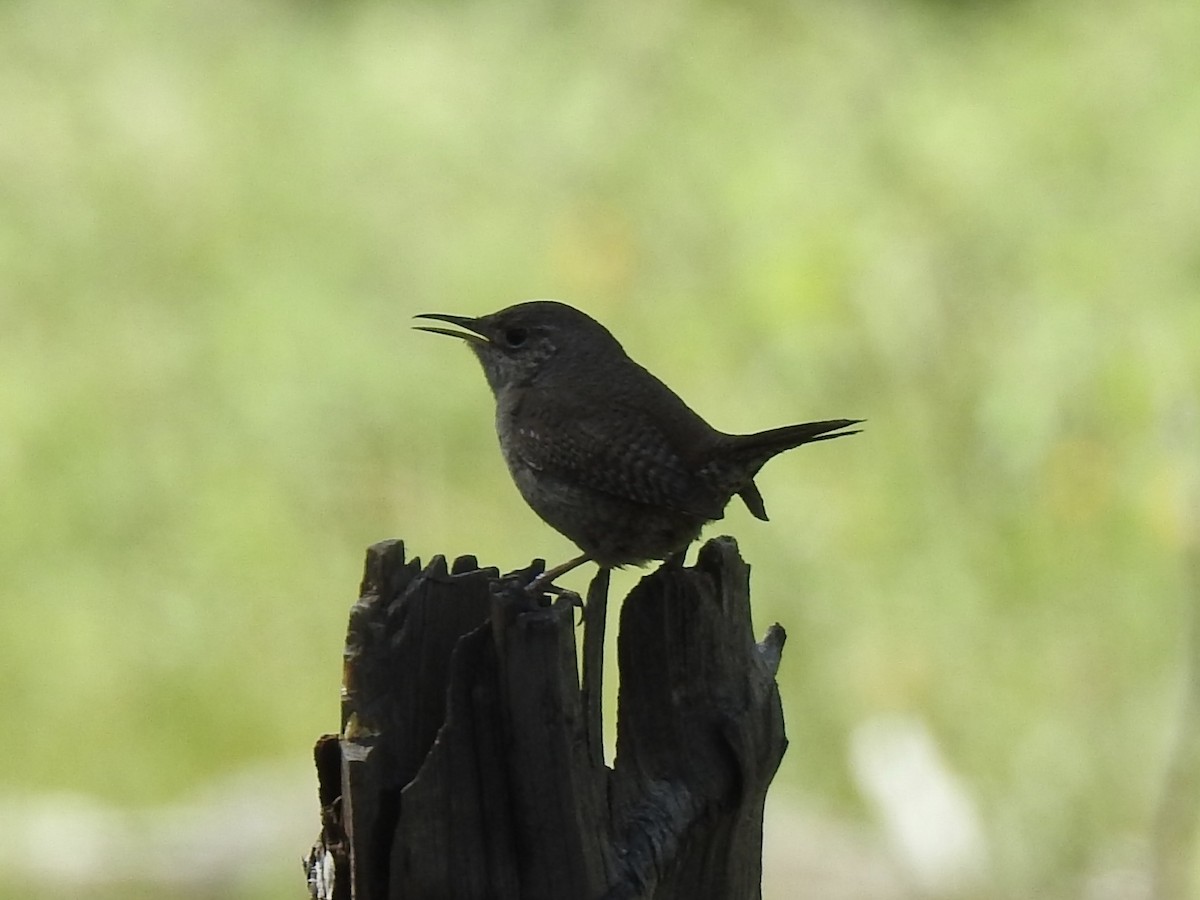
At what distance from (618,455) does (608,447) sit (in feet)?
0.13

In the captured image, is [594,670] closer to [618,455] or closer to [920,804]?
[618,455]

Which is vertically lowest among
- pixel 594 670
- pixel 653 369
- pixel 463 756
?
pixel 463 756

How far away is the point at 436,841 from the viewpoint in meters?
2.32

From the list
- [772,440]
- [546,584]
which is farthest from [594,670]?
[772,440]

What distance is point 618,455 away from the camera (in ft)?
11.7

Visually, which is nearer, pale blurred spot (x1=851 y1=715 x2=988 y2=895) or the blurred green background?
pale blurred spot (x1=851 y1=715 x2=988 y2=895)

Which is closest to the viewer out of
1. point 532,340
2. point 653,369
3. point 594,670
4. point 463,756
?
point 463,756

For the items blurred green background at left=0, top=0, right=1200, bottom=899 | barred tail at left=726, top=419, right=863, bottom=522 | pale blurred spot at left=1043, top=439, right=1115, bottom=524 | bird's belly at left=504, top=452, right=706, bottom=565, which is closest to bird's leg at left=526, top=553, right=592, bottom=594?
bird's belly at left=504, top=452, right=706, bottom=565

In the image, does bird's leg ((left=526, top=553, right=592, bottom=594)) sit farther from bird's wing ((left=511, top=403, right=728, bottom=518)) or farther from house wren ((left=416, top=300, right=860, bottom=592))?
bird's wing ((left=511, top=403, right=728, bottom=518))

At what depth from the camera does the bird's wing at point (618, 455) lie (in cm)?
344

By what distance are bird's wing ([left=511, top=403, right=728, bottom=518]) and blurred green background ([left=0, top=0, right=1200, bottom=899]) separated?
10.4 feet

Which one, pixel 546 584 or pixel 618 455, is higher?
pixel 618 455

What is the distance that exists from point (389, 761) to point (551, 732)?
227 mm

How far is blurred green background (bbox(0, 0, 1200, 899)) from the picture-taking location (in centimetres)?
684
